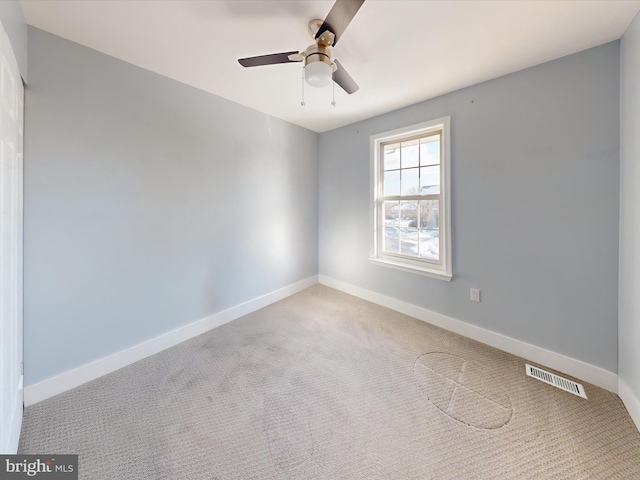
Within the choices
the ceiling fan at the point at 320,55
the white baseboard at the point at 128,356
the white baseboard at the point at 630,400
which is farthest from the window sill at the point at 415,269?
the ceiling fan at the point at 320,55

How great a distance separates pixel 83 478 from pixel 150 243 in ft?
4.93

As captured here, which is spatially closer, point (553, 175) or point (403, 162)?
point (553, 175)

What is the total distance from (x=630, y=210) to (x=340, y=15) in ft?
6.92

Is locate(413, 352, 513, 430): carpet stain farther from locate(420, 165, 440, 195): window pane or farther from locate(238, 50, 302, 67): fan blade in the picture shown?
locate(238, 50, 302, 67): fan blade

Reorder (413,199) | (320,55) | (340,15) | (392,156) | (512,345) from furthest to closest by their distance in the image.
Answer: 1. (392,156)
2. (413,199)
3. (512,345)
4. (320,55)
5. (340,15)

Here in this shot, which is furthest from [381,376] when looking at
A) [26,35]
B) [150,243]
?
[26,35]

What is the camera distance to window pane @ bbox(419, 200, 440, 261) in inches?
108

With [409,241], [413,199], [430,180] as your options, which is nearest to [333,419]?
[409,241]

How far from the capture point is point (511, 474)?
47.4 inches

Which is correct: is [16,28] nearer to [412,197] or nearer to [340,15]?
[340,15]

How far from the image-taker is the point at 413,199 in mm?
2928

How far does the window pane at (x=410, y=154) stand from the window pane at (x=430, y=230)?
1.63ft

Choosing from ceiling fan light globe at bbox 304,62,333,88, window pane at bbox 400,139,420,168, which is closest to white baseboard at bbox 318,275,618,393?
window pane at bbox 400,139,420,168

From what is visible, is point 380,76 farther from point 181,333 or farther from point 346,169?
point 181,333
